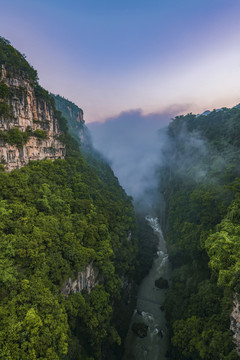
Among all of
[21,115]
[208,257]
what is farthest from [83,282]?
[21,115]

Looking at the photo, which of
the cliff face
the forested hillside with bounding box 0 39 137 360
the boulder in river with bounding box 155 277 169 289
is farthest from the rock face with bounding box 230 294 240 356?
the cliff face

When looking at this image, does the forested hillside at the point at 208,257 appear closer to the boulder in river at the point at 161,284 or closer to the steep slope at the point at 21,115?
the boulder in river at the point at 161,284

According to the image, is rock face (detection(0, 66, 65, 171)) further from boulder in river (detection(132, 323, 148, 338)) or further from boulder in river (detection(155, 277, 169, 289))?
boulder in river (detection(155, 277, 169, 289))

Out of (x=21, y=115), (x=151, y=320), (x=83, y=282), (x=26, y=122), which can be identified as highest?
(x=21, y=115)

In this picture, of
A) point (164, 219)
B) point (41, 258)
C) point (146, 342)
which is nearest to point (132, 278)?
point (146, 342)

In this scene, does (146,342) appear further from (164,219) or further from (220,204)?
(164,219)

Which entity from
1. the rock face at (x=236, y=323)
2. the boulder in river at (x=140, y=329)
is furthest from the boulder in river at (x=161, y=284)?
the rock face at (x=236, y=323)

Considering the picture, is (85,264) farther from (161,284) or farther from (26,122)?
(26,122)
